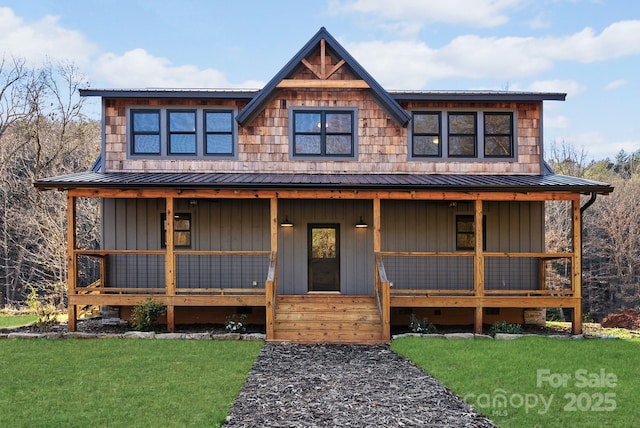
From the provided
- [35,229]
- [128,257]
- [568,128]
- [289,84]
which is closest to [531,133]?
[289,84]

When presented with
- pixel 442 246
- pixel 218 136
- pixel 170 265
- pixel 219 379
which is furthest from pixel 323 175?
pixel 219 379

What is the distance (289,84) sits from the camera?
1396 cm

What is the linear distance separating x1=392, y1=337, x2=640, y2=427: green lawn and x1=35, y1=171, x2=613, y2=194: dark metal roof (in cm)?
347

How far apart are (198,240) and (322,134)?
449cm

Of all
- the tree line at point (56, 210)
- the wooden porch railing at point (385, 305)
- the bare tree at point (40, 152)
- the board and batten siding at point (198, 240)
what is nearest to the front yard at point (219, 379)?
the wooden porch railing at point (385, 305)

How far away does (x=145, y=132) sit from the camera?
1430cm

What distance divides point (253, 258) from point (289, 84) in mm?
4833

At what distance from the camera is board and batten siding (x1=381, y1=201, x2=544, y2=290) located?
14.1m

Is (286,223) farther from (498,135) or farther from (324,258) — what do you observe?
(498,135)

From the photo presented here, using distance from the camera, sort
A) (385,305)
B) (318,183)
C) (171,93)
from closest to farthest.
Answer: (385,305)
(318,183)
(171,93)

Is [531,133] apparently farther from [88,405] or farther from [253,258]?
[88,405]

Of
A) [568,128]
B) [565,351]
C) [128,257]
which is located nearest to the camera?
[565,351]

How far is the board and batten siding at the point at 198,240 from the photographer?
1387 cm

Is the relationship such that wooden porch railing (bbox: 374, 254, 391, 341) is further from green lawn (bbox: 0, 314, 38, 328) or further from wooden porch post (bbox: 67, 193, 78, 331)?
green lawn (bbox: 0, 314, 38, 328)
